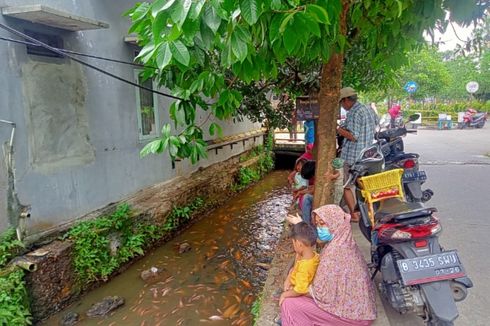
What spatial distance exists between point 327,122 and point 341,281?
155 cm

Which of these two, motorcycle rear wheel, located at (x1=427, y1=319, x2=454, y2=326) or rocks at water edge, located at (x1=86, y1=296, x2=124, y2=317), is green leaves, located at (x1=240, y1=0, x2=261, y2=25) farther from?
rocks at water edge, located at (x1=86, y1=296, x2=124, y2=317)

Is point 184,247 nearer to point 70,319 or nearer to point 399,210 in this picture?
point 70,319

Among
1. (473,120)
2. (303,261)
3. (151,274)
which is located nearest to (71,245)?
(151,274)

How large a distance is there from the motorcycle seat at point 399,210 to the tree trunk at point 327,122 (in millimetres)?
531

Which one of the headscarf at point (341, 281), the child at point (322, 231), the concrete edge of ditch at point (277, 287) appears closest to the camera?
the headscarf at point (341, 281)

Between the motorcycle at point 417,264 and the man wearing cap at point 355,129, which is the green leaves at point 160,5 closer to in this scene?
the motorcycle at point 417,264

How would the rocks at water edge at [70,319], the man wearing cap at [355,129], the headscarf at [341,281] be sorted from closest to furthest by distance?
the headscarf at [341,281]
the rocks at water edge at [70,319]
the man wearing cap at [355,129]

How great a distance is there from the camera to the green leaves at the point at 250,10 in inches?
61.0

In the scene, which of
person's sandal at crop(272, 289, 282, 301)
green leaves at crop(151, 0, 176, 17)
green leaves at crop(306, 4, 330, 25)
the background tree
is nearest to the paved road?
person's sandal at crop(272, 289, 282, 301)

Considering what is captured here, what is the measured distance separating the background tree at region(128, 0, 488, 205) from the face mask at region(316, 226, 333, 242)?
1031mm

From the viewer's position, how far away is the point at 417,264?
2535 millimetres

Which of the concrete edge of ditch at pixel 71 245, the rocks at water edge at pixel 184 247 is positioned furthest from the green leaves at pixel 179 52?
the rocks at water edge at pixel 184 247

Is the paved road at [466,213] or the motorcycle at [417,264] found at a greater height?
the motorcycle at [417,264]

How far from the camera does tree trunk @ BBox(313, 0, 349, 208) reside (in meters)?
3.31
